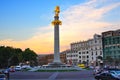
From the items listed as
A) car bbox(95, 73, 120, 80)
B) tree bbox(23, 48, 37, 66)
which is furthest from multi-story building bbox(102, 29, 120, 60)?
car bbox(95, 73, 120, 80)

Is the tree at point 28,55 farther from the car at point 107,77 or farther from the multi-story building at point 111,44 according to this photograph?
the car at point 107,77

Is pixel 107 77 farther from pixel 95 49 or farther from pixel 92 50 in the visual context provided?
pixel 92 50

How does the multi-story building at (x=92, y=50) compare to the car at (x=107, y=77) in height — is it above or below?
above

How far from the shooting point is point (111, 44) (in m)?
150

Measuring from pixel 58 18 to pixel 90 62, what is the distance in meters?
95.4

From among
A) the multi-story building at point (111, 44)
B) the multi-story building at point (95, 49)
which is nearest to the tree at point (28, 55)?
the multi-story building at point (95, 49)

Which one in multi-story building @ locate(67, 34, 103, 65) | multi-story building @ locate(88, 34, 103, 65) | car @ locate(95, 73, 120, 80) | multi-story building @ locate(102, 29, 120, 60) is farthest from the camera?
multi-story building @ locate(67, 34, 103, 65)

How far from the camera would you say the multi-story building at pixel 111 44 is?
474 feet

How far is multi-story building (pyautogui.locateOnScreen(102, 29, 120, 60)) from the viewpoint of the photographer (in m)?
144

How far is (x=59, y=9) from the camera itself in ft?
324

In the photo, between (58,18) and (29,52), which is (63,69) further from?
(29,52)

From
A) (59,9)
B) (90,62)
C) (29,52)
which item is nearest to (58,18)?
(59,9)

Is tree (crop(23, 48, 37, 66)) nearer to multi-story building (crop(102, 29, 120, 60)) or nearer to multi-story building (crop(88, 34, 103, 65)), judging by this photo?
multi-story building (crop(88, 34, 103, 65))

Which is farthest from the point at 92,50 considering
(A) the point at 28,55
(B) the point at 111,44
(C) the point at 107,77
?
(C) the point at 107,77
